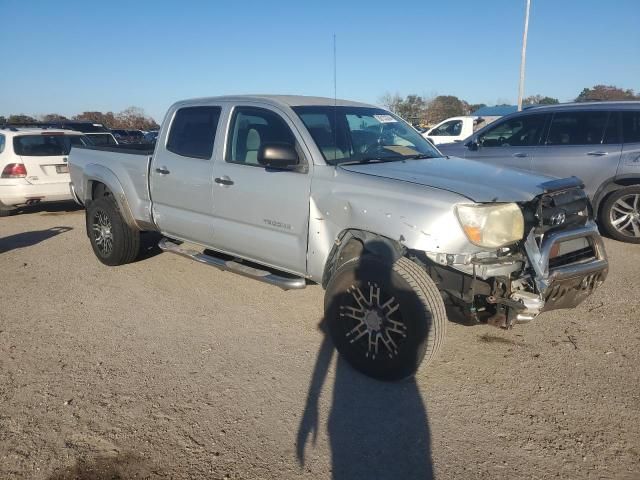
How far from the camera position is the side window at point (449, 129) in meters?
17.7

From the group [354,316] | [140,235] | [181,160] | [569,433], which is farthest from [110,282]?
[569,433]

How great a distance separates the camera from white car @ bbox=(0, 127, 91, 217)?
28.0 feet

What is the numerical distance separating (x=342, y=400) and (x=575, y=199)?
84.8 inches

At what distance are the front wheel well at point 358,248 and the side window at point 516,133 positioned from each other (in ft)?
15.6

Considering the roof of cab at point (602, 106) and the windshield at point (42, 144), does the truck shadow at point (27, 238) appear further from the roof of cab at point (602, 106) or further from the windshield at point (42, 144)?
the roof of cab at point (602, 106)

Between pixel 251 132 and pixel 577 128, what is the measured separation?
4899mm

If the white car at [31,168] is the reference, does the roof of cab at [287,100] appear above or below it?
above

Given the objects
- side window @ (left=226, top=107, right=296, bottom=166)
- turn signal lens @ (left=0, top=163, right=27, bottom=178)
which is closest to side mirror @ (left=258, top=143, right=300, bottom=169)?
side window @ (left=226, top=107, right=296, bottom=166)

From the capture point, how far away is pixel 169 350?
3.80 meters

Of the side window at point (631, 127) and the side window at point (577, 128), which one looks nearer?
the side window at point (631, 127)

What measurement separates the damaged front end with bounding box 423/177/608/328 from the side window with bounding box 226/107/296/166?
1.73m

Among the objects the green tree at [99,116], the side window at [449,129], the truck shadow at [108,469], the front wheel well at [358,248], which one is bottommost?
the truck shadow at [108,469]

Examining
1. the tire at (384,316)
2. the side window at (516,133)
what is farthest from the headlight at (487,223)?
the side window at (516,133)

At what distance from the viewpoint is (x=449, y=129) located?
1820 cm
